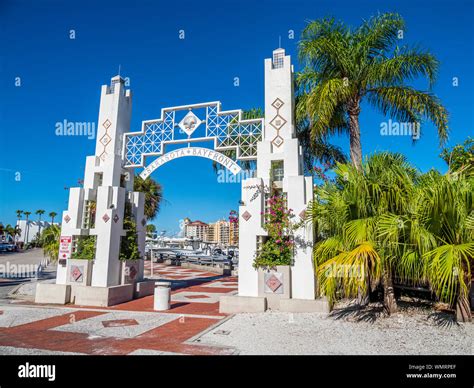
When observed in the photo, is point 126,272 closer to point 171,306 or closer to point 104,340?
point 171,306

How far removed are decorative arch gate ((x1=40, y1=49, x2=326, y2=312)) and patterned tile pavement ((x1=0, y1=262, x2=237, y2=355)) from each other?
2.81 ft

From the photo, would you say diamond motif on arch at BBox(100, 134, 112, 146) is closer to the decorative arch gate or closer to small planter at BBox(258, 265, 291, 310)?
the decorative arch gate

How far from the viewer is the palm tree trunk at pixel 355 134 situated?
9906mm

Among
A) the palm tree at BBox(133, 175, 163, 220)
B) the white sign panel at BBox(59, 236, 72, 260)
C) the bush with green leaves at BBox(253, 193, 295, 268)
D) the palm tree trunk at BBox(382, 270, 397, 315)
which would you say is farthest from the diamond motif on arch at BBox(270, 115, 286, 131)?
the palm tree at BBox(133, 175, 163, 220)

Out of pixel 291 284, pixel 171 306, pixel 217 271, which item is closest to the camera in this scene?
pixel 291 284

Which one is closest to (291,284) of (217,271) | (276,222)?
(276,222)

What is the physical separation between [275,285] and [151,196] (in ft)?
66.0

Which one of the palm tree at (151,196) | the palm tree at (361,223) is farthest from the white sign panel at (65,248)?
the palm tree at (151,196)

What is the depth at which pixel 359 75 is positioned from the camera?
997 cm

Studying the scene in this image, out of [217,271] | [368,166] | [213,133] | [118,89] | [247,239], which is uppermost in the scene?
[118,89]

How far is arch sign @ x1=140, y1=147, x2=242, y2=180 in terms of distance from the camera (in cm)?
987
